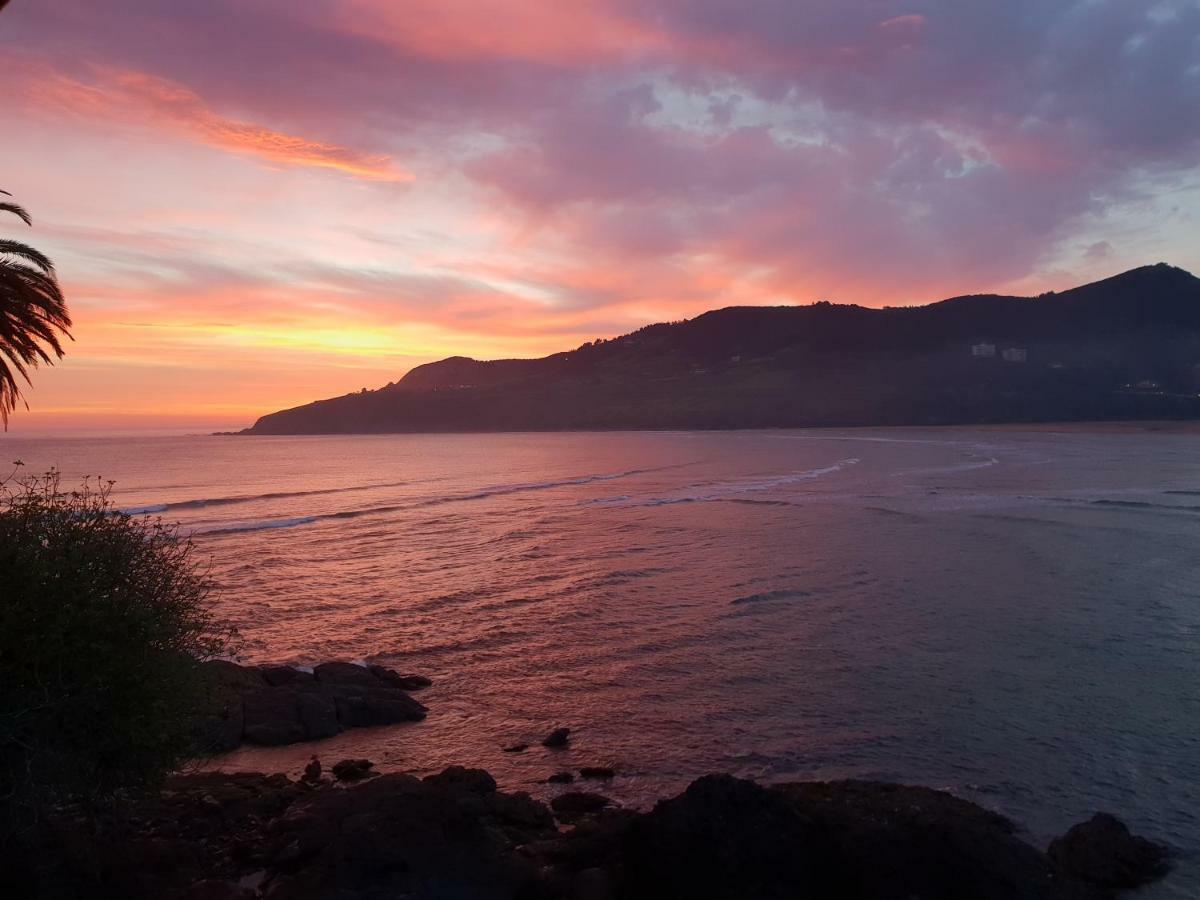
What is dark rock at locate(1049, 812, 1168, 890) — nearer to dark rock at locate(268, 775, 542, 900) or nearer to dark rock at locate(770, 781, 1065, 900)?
dark rock at locate(770, 781, 1065, 900)

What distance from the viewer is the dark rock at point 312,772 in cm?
916

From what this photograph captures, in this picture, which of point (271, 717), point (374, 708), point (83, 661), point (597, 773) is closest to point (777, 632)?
point (597, 773)

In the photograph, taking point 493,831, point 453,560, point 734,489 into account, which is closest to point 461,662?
point 493,831

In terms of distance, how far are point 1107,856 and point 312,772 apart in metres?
7.55

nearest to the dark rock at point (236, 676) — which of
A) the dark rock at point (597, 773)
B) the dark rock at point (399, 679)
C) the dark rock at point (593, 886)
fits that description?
the dark rock at point (399, 679)

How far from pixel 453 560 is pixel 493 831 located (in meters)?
16.7

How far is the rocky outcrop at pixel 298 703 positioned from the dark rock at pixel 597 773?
9.66 ft

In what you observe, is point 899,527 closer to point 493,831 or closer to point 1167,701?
point 1167,701

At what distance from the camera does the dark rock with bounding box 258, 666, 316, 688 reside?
12.0 m

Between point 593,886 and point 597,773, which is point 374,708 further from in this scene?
point 593,886

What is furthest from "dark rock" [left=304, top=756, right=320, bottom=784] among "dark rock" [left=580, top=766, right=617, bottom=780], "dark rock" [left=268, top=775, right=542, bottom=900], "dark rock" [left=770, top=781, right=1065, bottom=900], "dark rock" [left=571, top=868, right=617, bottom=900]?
"dark rock" [left=770, top=781, right=1065, bottom=900]

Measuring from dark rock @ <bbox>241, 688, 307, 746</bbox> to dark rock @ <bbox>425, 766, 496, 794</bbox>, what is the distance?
9.70 feet

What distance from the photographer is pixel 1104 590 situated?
18391 millimetres

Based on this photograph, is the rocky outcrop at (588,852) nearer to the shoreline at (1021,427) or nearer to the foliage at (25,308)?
the foliage at (25,308)
